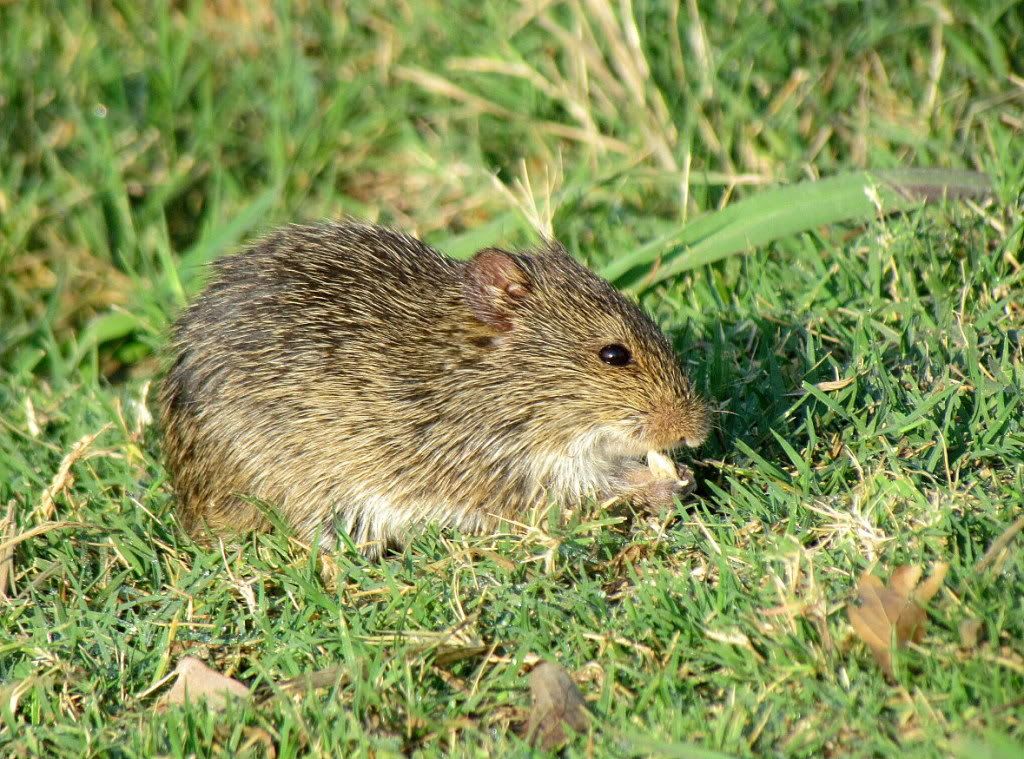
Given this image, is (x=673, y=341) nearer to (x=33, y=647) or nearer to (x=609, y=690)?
(x=609, y=690)

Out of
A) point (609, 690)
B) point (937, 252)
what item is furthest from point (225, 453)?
point (937, 252)

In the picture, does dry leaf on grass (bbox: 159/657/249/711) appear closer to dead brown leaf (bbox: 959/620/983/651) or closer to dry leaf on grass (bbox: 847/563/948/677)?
dry leaf on grass (bbox: 847/563/948/677)

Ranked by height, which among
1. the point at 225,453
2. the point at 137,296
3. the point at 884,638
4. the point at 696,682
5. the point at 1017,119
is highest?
the point at 1017,119

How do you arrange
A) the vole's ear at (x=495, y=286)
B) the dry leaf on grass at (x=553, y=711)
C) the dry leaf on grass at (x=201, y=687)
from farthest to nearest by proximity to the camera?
the vole's ear at (x=495, y=286) → the dry leaf on grass at (x=201, y=687) → the dry leaf on grass at (x=553, y=711)

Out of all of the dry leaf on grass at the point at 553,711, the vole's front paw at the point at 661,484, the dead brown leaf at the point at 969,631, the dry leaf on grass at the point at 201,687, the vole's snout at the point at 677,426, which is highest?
the dead brown leaf at the point at 969,631

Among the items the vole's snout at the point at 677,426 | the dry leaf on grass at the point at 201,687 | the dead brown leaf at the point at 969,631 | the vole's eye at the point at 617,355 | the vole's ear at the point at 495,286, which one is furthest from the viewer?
the vole's ear at the point at 495,286

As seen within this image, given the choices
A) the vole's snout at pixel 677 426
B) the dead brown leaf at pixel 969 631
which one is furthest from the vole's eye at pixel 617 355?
the dead brown leaf at pixel 969 631

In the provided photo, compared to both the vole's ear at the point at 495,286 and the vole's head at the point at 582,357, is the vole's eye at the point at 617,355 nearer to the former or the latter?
the vole's head at the point at 582,357
